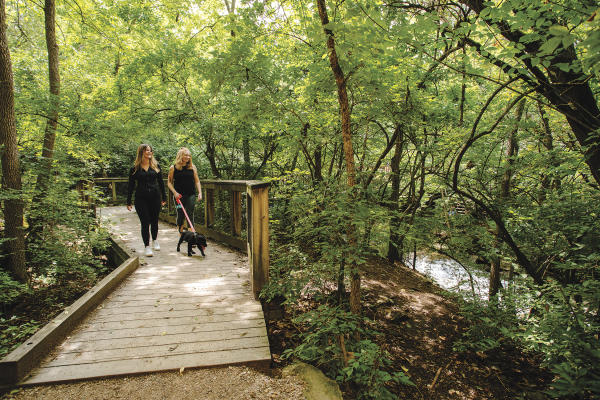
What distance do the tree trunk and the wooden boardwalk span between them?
2.60 metres

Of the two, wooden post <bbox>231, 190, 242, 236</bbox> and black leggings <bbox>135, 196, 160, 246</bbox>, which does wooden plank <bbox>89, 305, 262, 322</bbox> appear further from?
wooden post <bbox>231, 190, 242, 236</bbox>

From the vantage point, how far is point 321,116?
489cm

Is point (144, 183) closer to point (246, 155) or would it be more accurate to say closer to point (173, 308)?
point (173, 308)

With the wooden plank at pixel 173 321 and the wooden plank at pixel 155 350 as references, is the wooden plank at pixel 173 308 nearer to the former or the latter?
the wooden plank at pixel 173 321

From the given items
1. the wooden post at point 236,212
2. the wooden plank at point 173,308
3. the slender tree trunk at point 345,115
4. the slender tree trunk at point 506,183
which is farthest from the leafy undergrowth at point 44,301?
the slender tree trunk at point 506,183

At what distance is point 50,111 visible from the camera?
534 centimetres

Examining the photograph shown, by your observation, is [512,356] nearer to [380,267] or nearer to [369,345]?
[369,345]

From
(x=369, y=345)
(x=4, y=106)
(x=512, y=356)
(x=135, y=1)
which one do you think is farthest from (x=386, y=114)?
(x=135, y=1)

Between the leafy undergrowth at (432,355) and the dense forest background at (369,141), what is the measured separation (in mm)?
259

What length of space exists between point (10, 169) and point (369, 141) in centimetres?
666

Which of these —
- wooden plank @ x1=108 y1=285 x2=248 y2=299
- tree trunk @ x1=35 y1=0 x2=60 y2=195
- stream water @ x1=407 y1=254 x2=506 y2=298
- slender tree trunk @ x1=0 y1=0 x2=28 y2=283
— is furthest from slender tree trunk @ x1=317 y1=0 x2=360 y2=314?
stream water @ x1=407 y1=254 x2=506 y2=298

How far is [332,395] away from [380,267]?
581cm

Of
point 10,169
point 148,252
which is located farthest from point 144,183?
point 10,169

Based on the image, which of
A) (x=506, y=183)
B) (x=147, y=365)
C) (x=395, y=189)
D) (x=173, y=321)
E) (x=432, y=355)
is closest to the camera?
(x=147, y=365)
